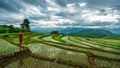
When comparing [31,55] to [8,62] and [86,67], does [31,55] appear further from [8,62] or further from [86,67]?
[86,67]

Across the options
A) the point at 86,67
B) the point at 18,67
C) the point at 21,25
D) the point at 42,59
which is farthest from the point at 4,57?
the point at 21,25

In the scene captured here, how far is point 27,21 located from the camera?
274ft

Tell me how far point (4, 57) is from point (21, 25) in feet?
251

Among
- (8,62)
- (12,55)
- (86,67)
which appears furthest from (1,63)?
(86,67)

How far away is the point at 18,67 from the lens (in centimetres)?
730

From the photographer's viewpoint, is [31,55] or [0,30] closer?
[31,55]

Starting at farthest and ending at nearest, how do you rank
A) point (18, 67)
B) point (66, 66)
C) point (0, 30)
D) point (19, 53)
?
point (0, 30)
point (19, 53)
point (66, 66)
point (18, 67)

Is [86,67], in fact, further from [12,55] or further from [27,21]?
[27,21]

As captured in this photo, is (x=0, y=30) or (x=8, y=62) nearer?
(x=8, y=62)

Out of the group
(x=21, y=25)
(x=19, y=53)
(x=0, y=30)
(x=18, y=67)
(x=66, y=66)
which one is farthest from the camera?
(x=21, y=25)

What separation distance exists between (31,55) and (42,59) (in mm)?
1259

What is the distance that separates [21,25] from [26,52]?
74149 millimetres

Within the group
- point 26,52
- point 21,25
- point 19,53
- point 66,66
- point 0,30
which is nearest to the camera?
point 66,66

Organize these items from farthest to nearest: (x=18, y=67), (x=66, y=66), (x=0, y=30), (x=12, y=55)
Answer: (x=0, y=30) < (x=12, y=55) < (x=66, y=66) < (x=18, y=67)
